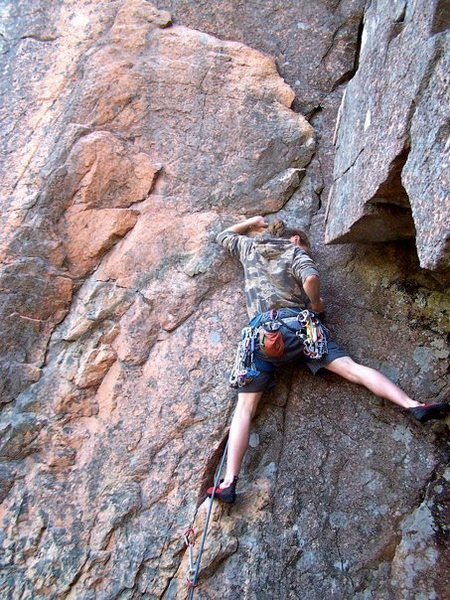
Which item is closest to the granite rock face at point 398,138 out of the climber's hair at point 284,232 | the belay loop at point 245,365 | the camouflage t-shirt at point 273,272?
the climber's hair at point 284,232

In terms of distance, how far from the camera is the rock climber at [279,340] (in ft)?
11.6

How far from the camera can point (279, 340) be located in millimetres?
3559

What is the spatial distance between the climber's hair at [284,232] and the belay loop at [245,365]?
99 cm

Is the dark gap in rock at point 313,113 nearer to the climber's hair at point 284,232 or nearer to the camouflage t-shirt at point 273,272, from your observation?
the climber's hair at point 284,232

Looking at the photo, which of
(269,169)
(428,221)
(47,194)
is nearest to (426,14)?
(428,221)

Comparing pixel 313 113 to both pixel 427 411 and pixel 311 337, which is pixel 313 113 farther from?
pixel 427 411

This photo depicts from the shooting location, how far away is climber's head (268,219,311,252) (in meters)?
4.31

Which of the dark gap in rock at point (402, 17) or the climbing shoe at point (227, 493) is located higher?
the dark gap in rock at point (402, 17)

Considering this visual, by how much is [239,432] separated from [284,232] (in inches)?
67.6

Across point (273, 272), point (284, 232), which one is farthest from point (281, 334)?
point (284, 232)

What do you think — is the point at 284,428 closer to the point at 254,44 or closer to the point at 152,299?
the point at 152,299

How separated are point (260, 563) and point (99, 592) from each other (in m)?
1.06

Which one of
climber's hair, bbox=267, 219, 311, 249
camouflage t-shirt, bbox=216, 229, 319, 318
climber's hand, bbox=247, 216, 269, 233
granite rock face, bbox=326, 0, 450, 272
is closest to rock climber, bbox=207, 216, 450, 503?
camouflage t-shirt, bbox=216, 229, 319, 318

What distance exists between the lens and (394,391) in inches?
139
